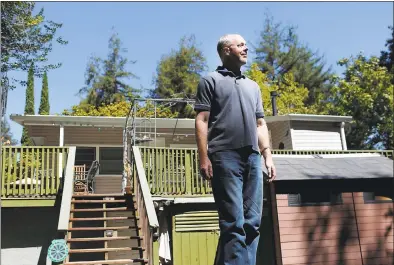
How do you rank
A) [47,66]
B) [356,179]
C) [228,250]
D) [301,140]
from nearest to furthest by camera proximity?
[228,250] → [356,179] → [47,66] → [301,140]

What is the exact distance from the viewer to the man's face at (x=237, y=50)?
103 inches

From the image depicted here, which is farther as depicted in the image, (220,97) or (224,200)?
(220,97)

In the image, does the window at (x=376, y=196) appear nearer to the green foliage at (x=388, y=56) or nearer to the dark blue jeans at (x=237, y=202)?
the dark blue jeans at (x=237, y=202)

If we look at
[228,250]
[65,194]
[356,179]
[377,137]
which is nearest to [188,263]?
[65,194]

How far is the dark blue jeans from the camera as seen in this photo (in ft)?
7.47

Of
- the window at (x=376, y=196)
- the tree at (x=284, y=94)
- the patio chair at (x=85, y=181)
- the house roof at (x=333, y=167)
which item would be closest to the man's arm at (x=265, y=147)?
the house roof at (x=333, y=167)

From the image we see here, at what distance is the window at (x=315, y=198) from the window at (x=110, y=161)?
29.6 feet

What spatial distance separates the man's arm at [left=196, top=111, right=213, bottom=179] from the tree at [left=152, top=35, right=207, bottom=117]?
93.4ft

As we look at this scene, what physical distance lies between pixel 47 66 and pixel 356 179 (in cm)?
1053

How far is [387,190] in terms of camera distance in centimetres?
865

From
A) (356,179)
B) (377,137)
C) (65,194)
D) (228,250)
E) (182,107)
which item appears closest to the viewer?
(228,250)

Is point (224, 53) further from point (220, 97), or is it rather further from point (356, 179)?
point (356, 179)

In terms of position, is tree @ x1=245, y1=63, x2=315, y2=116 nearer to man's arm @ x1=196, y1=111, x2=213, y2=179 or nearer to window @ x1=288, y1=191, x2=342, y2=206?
window @ x1=288, y1=191, x2=342, y2=206

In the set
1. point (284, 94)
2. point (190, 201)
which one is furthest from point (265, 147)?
point (284, 94)
